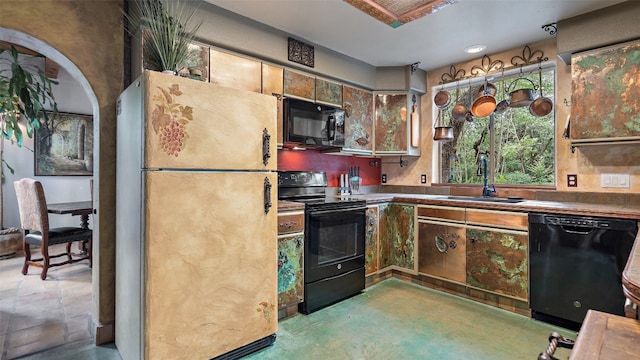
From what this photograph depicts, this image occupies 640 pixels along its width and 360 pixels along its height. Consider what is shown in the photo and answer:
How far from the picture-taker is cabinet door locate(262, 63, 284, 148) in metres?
2.75

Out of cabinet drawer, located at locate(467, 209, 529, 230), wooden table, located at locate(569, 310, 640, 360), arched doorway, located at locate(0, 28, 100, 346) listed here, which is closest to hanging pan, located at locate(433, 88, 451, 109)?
cabinet drawer, located at locate(467, 209, 529, 230)

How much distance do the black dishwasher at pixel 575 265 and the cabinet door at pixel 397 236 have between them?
1070 mm

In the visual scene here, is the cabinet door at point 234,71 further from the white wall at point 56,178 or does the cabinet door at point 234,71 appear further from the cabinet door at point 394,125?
the white wall at point 56,178

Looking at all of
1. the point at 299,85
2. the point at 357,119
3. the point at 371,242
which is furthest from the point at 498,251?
the point at 299,85

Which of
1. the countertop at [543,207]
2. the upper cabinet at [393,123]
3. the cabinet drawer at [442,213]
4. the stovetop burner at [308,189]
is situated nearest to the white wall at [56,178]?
the stovetop burner at [308,189]

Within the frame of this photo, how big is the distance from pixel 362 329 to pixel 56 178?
5252 millimetres

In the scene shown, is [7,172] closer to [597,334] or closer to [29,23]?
[29,23]

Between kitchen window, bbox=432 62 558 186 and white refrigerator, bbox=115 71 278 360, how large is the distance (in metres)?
2.61

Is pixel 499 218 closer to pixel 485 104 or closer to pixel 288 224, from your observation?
pixel 485 104

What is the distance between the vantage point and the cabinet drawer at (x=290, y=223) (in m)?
2.42

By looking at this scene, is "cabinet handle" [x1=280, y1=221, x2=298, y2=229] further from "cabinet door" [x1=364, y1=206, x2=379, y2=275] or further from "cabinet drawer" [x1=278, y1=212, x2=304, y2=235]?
"cabinet door" [x1=364, y1=206, x2=379, y2=275]

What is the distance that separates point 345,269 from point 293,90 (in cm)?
175

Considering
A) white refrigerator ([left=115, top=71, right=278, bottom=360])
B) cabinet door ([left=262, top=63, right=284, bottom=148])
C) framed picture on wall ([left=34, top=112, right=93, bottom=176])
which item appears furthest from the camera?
framed picture on wall ([left=34, top=112, right=93, bottom=176])

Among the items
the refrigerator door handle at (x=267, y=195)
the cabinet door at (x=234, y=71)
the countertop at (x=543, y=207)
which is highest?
the cabinet door at (x=234, y=71)
